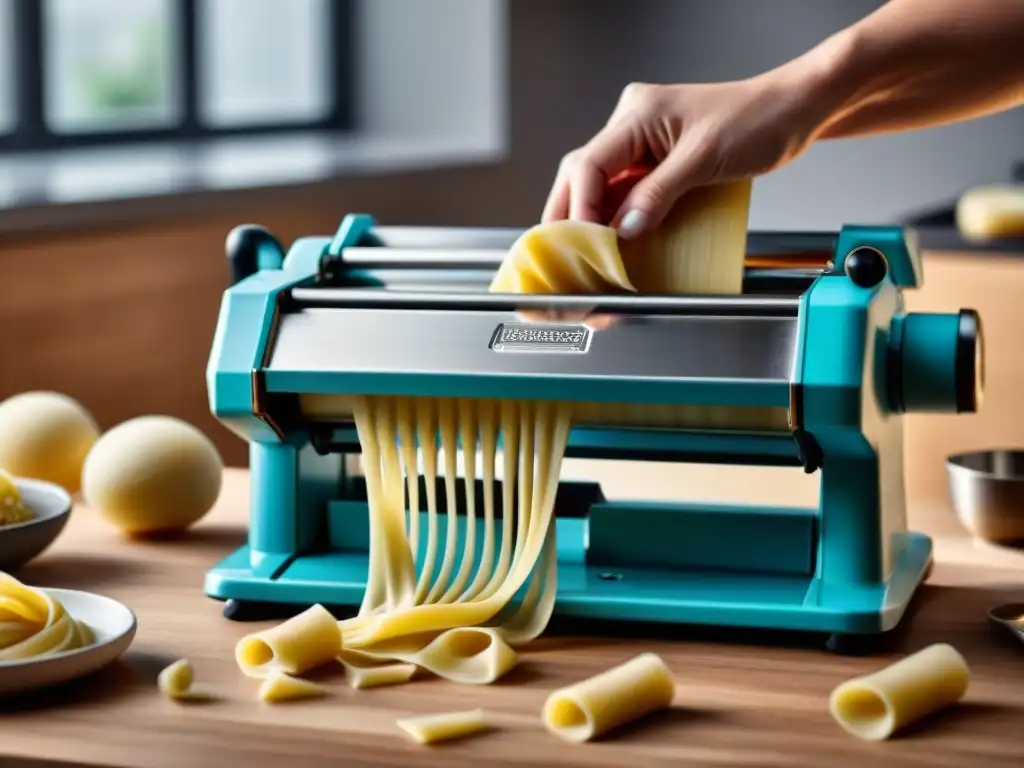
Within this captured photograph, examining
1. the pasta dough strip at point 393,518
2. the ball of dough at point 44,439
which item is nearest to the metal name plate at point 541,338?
the pasta dough strip at point 393,518

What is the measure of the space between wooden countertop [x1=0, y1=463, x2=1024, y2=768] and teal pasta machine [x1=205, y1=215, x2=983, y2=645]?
0.13 feet

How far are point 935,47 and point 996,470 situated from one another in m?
0.43

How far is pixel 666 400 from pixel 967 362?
0.24 meters

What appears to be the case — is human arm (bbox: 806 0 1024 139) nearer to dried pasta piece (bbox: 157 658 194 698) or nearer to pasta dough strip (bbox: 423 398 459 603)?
pasta dough strip (bbox: 423 398 459 603)

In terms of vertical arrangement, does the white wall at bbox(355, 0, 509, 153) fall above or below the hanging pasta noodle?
above

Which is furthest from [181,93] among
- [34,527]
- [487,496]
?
[487,496]

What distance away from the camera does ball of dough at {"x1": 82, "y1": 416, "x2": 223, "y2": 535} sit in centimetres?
148

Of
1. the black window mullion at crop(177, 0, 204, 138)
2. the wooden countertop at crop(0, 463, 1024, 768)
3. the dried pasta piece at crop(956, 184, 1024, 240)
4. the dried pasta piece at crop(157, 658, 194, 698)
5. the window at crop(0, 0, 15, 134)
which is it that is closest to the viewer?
the wooden countertop at crop(0, 463, 1024, 768)

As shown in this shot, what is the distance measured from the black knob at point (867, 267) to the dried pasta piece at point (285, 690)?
49 cm

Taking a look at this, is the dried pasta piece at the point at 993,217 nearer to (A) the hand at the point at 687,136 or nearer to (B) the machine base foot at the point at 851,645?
(A) the hand at the point at 687,136

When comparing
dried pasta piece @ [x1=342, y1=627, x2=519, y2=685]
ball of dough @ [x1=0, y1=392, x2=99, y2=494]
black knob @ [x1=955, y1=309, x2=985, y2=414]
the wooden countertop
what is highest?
black knob @ [x1=955, y1=309, x2=985, y2=414]

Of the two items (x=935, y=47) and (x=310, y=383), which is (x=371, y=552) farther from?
(x=935, y=47)

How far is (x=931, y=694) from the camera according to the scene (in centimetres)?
102

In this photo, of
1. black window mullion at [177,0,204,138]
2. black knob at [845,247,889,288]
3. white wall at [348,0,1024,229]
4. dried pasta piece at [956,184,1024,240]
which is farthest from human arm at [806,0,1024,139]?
white wall at [348,0,1024,229]
